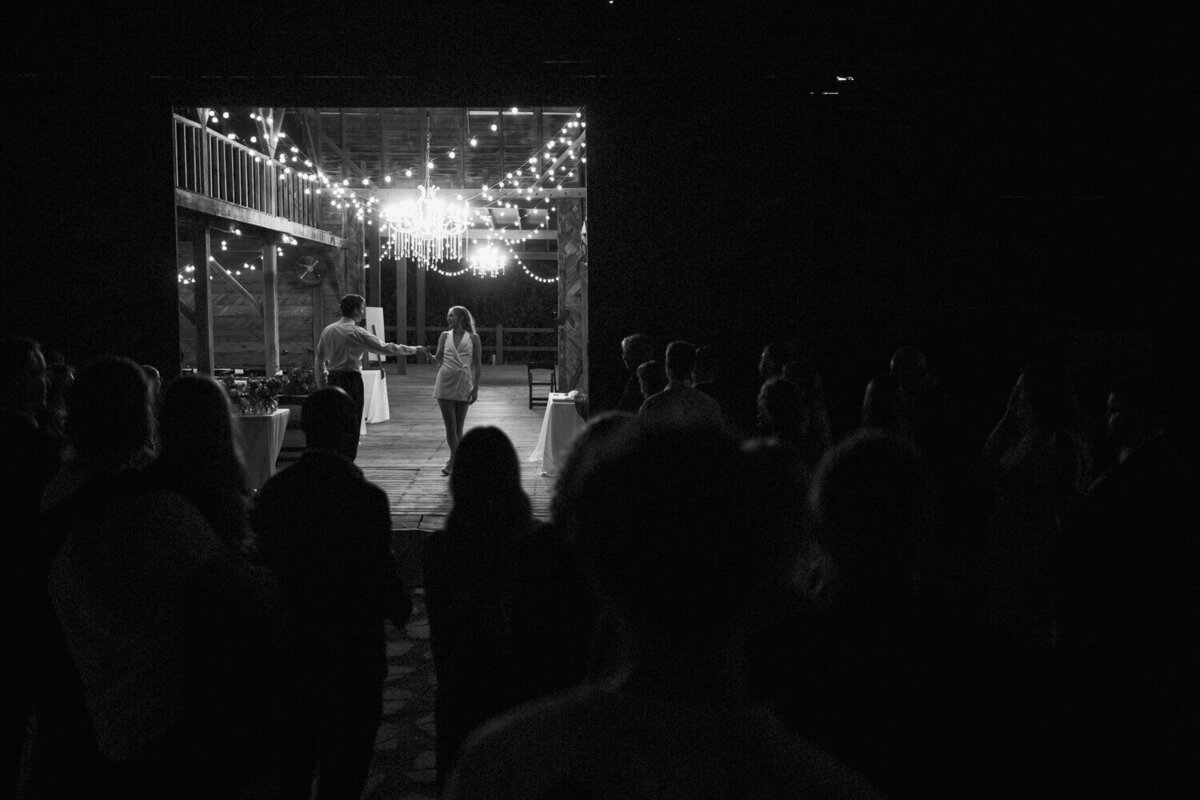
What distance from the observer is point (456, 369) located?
8305 millimetres

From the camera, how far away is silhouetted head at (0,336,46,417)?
316 centimetres

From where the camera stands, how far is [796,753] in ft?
2.79

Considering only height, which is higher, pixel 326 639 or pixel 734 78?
pixel 734 78

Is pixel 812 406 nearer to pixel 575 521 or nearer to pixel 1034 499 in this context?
pixel 1034 499

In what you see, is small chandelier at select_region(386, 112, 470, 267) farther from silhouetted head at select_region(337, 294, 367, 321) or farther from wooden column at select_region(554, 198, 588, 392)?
silhouetted head at select_region(337, 294, 367, 321)

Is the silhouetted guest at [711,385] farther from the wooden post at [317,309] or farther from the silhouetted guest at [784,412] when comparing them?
the wooden post at [317,309]

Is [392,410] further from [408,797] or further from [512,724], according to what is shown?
[512,724]

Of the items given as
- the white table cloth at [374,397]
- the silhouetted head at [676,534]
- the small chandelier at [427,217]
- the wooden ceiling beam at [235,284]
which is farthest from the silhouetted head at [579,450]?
the wooden ceiling beam at [235,284]

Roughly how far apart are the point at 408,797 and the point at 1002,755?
Result: 92.2 inches

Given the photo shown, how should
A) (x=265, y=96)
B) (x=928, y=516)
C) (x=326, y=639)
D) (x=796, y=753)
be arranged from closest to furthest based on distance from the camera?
(x=796, y=753)
(x=928, y=516)
(x=326, y=639)
(x=265, y=96)

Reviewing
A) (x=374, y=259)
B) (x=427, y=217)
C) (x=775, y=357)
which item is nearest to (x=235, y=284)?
(x=374, y=259)

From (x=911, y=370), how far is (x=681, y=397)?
1063mm

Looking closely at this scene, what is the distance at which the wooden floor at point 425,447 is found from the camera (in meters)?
7.09

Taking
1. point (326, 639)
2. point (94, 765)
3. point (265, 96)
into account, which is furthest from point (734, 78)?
point (94, 765)
